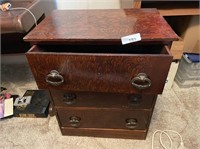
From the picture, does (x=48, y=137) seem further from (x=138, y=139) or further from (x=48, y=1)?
(x=48, y=1)

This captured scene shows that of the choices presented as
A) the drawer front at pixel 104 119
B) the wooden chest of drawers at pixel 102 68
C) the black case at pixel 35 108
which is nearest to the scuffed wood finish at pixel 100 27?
the wooden chest of drawers at pixel 102 68

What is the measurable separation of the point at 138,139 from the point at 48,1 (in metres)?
0.93

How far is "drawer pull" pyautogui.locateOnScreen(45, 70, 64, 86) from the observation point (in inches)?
22.8

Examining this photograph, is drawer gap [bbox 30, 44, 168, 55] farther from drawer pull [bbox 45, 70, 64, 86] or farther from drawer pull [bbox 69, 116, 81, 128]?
drawer pull [bbox 69, 116, 81, 128]

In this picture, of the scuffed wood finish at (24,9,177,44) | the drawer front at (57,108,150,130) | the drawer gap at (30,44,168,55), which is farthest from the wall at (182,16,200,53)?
the drawer front at (57,108,150,130)

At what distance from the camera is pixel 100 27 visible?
2.10 ft

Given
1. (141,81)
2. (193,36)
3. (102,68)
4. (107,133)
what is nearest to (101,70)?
(102,68)

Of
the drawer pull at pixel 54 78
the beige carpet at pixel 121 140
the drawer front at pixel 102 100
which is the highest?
the drawer pull at pixel 54 78

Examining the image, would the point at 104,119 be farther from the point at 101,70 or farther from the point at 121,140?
the point at 101,70

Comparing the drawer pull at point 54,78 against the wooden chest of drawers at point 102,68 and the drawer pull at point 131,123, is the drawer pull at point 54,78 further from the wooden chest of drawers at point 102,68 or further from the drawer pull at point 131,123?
the drawer pull at point 131,123

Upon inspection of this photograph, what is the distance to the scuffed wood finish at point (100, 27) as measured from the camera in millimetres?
566

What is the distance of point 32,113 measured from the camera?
940 millimetres

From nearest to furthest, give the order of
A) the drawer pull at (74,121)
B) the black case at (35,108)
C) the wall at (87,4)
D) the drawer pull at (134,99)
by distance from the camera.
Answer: the drawer pull at (134,99) < the drawer pull at (74,121) < the black case at (35,108) < the wall at (87,4)

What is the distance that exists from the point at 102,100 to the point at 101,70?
7.5 inches
